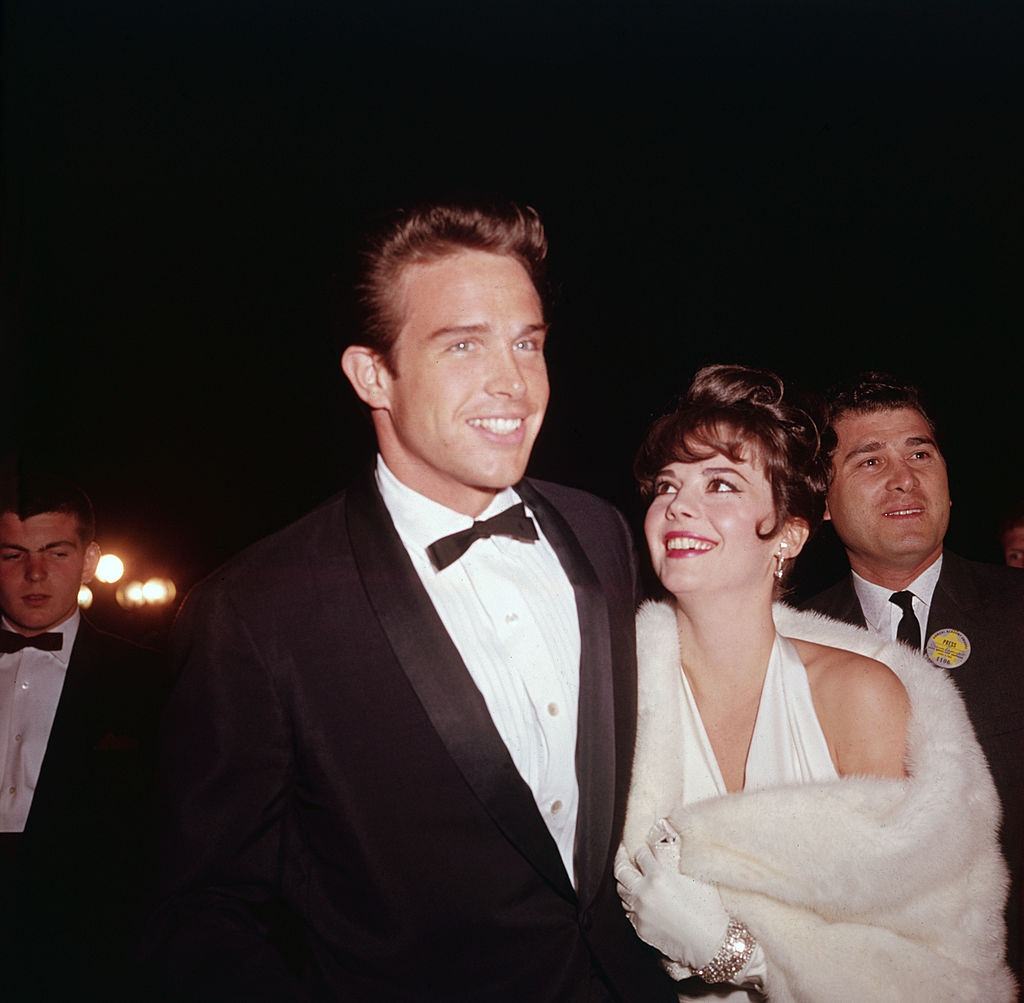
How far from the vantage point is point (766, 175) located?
2.34 metres

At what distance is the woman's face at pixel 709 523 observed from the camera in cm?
177

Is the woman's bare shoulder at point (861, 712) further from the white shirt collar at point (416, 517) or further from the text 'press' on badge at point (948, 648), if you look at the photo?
the white shirt collar at point (416, 517)

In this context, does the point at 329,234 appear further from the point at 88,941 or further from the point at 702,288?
the point at 88,941

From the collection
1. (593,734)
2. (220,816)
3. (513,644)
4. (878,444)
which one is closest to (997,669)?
(878,444)

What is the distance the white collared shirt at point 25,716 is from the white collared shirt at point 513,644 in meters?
1.38

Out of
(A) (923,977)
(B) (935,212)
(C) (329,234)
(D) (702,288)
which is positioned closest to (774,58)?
(D) (702,288)

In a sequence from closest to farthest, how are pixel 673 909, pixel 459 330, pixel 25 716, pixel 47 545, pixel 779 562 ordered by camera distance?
pixel 459 330 < pixel 673 909 < pixel 779 562 < pixel 47 545 < pixel 25 716

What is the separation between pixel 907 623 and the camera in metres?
2.31

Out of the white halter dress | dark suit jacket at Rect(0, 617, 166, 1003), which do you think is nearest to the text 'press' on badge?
the white halter dress

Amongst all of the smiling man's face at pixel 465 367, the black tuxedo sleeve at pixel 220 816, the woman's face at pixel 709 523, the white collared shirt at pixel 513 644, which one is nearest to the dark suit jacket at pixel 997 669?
the woman's face at pixel 709 523

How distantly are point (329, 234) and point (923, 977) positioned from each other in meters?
2.34

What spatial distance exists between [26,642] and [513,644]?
5.07 feet

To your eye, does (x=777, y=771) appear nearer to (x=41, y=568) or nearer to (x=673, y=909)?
(x=673, y=909)

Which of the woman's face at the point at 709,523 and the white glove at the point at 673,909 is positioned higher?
the woman's face at the point at 709,523
